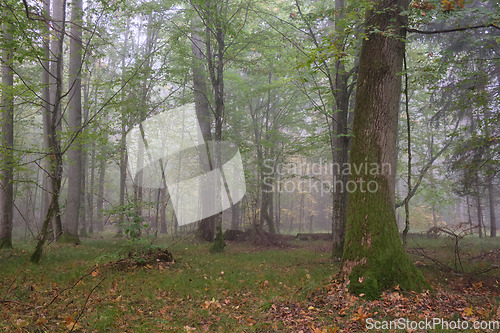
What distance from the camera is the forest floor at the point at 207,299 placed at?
4152 millimetres

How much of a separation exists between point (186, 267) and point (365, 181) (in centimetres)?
556

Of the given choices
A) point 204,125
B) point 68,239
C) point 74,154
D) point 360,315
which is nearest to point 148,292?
point 360,315

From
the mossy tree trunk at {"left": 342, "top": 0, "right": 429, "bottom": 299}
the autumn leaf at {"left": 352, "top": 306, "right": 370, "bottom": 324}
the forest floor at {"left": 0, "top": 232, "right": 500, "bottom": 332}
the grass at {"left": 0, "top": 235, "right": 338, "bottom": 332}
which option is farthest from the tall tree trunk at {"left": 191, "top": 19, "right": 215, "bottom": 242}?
the autumn leaf at {"left": 352, "top": 306, "right": 370, "bottom": 324}

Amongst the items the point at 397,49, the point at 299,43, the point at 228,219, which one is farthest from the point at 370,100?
the point at 228,219

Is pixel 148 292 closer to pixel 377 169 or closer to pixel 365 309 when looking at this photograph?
pixel 365 309

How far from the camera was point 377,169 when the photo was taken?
562cm

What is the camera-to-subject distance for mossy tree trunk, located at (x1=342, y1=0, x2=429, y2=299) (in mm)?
5188

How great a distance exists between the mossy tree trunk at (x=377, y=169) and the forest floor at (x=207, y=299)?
415 mm

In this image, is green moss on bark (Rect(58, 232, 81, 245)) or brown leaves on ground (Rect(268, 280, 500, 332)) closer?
brown leaves on ground (Rect(268, 280, 500, 332))

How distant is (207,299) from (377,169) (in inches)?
162

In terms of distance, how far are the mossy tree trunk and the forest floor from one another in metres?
0.41

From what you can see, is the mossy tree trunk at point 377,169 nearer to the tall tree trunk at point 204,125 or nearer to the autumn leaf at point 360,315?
the autumn leaf at point 360,315

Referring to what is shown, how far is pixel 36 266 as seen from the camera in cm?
749

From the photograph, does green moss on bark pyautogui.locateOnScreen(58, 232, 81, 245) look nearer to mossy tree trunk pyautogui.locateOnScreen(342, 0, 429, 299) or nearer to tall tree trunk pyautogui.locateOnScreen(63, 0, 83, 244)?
tall tree trunk pyautogui.locateOnScreen(63, 0, 83, 244)
